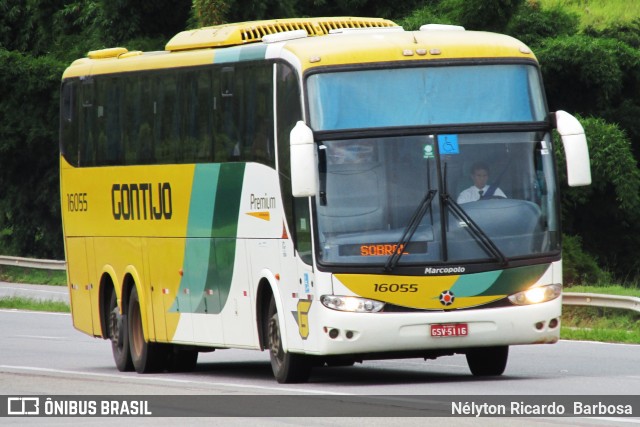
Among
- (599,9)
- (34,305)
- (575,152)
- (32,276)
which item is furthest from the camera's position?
(599,9)

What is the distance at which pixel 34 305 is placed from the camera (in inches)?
1462

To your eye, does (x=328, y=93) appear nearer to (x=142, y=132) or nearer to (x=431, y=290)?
(x=431, y=290)

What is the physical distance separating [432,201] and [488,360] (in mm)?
2347

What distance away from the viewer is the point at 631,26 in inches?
1783

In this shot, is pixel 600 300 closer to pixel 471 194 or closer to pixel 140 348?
pixel 140 348

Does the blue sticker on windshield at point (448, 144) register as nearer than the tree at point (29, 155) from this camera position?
Yes

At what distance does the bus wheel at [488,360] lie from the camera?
17.0 metres

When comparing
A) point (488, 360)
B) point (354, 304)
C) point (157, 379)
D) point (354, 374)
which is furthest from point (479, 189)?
point (157, 379)

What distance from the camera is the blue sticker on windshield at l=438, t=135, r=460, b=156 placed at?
15781mm

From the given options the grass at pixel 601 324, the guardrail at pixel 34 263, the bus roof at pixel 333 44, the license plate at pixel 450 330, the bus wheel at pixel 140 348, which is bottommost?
the guardrail at pixel 34 263

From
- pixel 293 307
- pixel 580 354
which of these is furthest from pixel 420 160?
pixel 580 354

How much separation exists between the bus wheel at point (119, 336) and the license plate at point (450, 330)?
670 cm

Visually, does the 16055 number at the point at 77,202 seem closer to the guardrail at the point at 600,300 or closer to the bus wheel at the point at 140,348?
the bus wheel at the point at 140,348

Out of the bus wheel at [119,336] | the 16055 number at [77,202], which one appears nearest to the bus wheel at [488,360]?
the bus wheel at [119,336]
